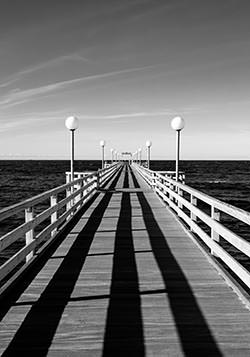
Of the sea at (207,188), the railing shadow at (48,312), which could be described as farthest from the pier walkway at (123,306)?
the sea at (207,188)

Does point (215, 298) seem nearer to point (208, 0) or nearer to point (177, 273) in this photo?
point (177, 273)

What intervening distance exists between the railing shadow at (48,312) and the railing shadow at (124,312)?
0.52 meters

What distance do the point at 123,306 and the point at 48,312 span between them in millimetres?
801

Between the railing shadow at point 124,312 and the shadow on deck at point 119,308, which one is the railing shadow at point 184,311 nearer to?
the shadow on deck at point 119,308

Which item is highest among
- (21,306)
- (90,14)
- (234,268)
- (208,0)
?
(208,0)

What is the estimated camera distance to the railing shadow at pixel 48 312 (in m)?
3.16

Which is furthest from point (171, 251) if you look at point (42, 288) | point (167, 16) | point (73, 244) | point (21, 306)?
point (167, 16)

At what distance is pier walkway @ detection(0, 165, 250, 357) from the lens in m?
3.18

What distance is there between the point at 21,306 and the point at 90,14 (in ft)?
38.8

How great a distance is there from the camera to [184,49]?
19.1 meters

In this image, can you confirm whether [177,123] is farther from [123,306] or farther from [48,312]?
[48,312]

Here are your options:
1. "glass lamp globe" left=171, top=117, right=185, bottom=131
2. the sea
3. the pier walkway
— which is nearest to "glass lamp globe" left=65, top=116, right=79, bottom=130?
"glass lamp globe" left=171, top=117, right=185, bottom=131

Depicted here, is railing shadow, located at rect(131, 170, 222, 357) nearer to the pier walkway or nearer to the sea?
the pier walkway

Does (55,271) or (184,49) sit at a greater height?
(184,49)
